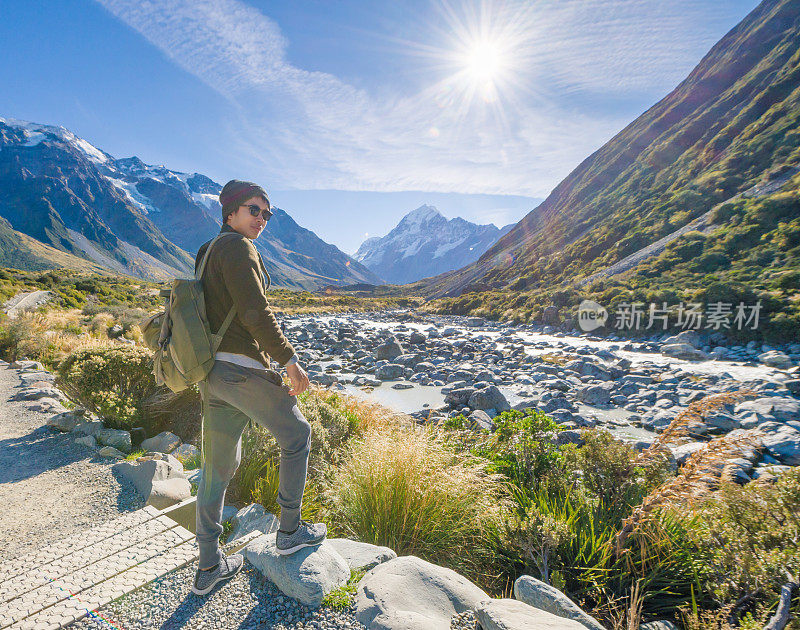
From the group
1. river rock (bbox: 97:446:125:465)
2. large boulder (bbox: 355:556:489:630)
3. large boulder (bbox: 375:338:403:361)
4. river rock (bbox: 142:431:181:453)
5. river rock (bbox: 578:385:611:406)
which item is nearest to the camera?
large boulder (bbox: 355:556:489:630)

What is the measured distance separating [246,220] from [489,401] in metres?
8.24

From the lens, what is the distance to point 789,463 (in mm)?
5785

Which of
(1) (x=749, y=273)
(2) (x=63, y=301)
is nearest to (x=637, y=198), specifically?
(1) (x=749, y=273)

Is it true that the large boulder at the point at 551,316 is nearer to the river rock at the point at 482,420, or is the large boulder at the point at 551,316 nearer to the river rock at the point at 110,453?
the river rock at the point at 482,420

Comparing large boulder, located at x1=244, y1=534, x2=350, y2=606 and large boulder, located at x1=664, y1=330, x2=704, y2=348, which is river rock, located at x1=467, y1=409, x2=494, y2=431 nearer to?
large boulder, located at x1=244, y1=534, x2=350, y2=606

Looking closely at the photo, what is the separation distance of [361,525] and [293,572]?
105 centimetres

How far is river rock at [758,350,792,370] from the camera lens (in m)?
11.9

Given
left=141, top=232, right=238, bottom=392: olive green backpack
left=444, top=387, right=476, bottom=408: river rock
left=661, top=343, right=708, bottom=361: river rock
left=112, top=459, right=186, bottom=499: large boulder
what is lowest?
left=444, top=387, right=476, bottom=408: river rock

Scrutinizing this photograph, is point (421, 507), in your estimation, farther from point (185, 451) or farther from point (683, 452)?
point (683, 452)

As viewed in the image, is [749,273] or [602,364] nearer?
[602,364]

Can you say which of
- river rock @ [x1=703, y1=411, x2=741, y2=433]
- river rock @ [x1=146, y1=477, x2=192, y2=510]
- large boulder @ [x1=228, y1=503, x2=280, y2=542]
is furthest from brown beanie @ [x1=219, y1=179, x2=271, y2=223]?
river rock @ [x1=703, y1=411, x2=741, y2=433]

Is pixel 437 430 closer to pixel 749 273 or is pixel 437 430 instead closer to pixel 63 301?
pixel 749 273

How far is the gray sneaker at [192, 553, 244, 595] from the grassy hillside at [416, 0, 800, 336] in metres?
19.6

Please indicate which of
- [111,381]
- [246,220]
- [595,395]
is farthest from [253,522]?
[595,395]
